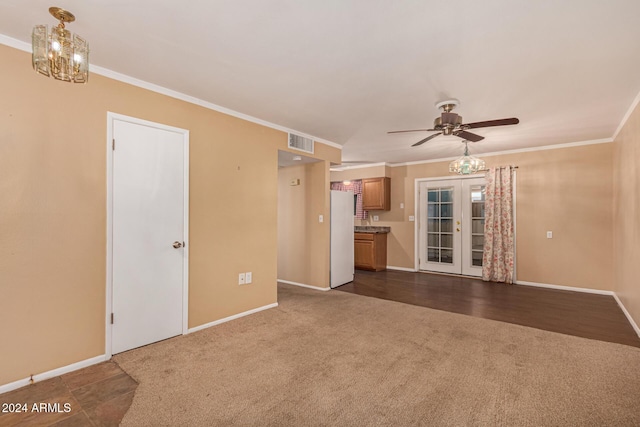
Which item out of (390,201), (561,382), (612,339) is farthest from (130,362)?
(390,201)

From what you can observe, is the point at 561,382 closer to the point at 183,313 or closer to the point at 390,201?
the point at 183,313

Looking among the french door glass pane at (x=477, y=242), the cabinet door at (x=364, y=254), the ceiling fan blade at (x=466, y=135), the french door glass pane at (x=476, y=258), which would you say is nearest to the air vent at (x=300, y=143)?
the ceiling fan blade at (x=466, y=135)

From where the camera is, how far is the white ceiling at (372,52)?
1863mm

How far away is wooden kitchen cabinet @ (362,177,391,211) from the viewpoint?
7074 mm

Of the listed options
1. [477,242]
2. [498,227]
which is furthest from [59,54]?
[477,242]

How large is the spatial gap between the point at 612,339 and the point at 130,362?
4.70 meters

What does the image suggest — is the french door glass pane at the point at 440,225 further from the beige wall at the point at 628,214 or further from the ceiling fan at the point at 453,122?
the ceiling fan at the point at 453,122

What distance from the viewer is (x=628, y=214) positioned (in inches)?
146

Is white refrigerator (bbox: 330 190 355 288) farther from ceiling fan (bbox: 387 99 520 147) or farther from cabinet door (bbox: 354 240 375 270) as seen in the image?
ceiling fan (bbox: 387 99 520 147)

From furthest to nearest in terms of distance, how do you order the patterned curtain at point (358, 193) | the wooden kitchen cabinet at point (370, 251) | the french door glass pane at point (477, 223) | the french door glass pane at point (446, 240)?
the patterned curtain at point (358, 193), the wooden kitchen cabinet at point (370, 251), the french door glass pane at point (446, 240), the french door glass pane at point (477, 223)

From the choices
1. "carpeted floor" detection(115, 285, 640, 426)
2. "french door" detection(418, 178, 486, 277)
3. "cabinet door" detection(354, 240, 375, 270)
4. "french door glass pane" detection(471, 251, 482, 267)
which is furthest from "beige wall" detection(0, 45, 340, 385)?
"french door glass pane" detection(471, 251, 482, 267)

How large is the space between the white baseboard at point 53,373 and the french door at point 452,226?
6.02 m

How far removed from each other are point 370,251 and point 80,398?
5555 mm

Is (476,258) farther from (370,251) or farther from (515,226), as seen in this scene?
(370,251)
